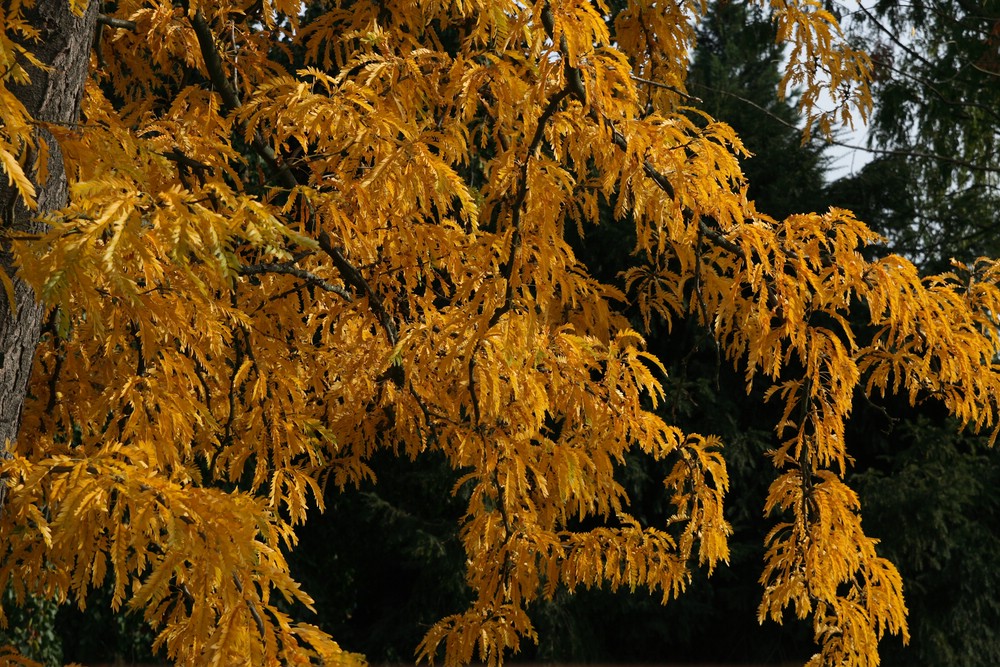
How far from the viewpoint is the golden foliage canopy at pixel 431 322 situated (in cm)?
194

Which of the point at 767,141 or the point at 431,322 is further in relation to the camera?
the point at 767,141

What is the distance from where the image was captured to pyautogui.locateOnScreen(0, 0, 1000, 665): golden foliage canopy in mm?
1938

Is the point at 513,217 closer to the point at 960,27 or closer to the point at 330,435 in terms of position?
the point at 330,435

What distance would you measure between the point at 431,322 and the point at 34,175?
1.01 metres

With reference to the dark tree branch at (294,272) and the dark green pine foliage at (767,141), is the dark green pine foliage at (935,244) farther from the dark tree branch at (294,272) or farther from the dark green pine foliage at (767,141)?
the dark tree branch at (294,272)

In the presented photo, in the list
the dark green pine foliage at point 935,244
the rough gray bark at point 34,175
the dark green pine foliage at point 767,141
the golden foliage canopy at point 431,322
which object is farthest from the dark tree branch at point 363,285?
the dark green pine foliage at point 767,141

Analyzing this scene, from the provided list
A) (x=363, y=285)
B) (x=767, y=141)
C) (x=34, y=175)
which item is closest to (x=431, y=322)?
(x=363, y=285)

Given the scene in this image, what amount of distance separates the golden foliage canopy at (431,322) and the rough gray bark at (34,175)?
0.19 feet

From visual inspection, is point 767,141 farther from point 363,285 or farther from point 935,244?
point 363,285

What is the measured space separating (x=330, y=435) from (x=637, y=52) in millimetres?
1720

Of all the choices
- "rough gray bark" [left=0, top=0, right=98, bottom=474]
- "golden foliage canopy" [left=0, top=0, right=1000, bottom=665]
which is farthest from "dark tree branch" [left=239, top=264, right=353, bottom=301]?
"rough gray bark" [left=0, top=0, right=98, bottom=474]

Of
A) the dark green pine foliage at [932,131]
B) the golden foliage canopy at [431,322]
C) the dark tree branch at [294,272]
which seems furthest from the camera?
the dark green pine foliage at [932,131]

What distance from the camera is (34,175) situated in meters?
2.20

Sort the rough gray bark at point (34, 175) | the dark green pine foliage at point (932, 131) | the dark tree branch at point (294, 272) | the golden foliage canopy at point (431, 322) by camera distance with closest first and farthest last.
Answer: the golden foliage canopy at point (431, 322), the rough gray bark at point (34, 175), the dark tree branch at point (294, 272), the dark green pine foliage at point (932, 131)
